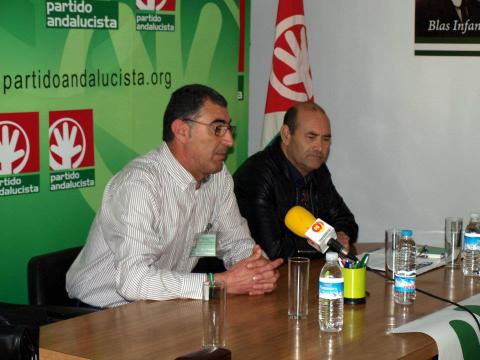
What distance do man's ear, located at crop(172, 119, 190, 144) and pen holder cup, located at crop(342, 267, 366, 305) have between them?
2.98 feet

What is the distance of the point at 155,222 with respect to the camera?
326cm

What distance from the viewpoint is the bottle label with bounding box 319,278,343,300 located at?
266 centimetres

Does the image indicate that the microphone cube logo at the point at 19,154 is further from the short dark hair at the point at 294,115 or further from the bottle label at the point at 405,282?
the bottle label at the point at 405,282

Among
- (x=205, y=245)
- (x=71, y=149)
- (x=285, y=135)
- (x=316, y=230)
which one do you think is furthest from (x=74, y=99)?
(x=316, y=230)

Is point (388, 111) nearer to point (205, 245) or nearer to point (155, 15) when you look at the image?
point (155, 15)

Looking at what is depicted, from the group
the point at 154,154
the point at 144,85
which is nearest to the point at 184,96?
the point at 154,154

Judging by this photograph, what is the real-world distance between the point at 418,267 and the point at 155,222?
1144 mm

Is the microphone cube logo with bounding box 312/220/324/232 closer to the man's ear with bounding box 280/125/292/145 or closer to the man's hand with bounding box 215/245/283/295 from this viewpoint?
the man's hand with bounding box 215/245/283/295

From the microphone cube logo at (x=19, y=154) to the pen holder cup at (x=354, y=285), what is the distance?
1901mm

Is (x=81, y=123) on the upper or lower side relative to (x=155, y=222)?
upper

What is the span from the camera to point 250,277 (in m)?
3.05

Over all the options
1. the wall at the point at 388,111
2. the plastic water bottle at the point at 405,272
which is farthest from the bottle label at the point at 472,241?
the wall at the point at 388,111

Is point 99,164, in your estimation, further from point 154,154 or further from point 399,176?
point 399,176

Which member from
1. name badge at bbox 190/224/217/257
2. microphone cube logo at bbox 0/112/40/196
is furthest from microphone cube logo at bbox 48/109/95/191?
name badge at bbox 190/224/217/257
